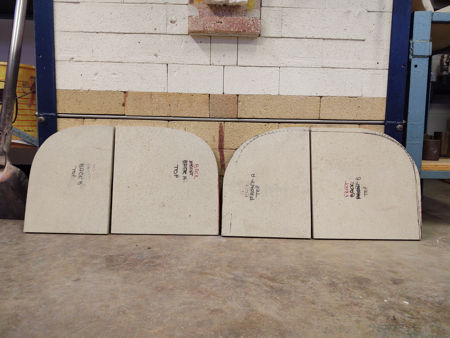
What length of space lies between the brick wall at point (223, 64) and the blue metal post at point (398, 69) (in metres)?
0.04

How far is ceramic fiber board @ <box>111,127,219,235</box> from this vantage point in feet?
6.39

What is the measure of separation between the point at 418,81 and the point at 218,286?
1.90 metres

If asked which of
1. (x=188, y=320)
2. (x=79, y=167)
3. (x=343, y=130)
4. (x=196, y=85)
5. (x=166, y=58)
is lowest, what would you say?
(x=188, y=320)

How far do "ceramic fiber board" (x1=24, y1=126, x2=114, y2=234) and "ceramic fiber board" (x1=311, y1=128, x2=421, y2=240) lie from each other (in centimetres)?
125

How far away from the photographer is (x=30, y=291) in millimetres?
1252

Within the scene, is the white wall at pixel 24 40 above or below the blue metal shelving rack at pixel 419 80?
above

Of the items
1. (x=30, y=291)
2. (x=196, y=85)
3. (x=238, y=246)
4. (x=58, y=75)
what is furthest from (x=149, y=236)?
(x=58, y=75)

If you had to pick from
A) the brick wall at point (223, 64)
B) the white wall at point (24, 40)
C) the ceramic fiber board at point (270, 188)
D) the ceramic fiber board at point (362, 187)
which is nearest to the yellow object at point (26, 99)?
the brick wall at point (223, 64)

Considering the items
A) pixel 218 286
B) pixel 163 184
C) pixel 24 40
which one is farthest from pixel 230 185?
pixel 24 40

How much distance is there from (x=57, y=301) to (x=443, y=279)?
5.03ft

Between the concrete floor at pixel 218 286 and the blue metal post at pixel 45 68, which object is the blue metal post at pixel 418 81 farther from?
the blue metal post at pixel 45 68

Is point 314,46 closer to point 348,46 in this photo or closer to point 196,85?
point 348,46

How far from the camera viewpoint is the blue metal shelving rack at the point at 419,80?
2.19m

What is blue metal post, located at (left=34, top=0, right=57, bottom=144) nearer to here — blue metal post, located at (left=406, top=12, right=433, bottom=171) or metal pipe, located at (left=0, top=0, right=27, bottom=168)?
metal pipe, located at (left=0, top=0, right=27, bottom=168)
